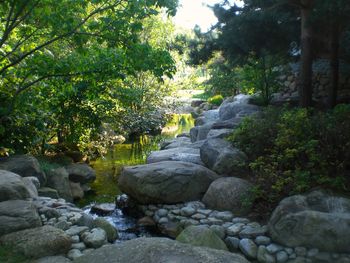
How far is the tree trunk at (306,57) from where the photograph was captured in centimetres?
815

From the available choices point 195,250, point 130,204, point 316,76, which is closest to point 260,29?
point 316,76

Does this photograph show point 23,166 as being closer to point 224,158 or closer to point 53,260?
point 53,260

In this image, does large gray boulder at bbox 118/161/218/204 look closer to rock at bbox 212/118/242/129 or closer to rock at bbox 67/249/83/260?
rock at bbox 67/249/83/260

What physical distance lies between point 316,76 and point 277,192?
6.53 m

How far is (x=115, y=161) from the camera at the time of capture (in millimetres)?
12023

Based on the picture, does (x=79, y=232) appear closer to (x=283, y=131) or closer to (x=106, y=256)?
(x=106, y=256)

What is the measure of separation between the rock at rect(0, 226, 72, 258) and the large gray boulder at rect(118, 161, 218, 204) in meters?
2.41

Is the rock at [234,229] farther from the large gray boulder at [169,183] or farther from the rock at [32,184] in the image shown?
the rock at [32,184]

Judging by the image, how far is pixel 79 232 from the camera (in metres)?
5.31

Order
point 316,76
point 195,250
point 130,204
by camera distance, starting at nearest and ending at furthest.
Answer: point 195,250 < point 130,204 < point 316,76

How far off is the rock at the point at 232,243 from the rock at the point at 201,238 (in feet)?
1.26

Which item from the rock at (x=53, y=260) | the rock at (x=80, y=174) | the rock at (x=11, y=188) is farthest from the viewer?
the rock at (x=80, y=174)

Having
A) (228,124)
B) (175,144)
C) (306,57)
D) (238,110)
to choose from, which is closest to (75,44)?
(228,124)

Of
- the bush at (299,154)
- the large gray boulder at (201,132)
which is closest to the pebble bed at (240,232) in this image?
the bush at (299,154)
